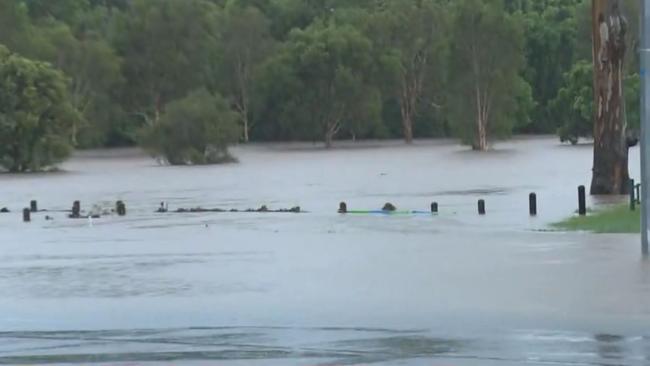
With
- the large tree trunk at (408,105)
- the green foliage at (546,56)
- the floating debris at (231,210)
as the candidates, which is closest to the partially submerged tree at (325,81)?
the large tree trunk at (408,105)

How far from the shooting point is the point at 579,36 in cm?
10775

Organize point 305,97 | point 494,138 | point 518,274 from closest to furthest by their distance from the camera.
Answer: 1. point 518,274
2. point 494,138
3. point 305,97

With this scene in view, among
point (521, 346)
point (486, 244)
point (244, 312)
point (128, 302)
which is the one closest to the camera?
point (521, 346)

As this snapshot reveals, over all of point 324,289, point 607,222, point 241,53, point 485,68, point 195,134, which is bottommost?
point 195,134

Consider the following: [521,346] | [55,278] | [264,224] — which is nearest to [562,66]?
[264,224]

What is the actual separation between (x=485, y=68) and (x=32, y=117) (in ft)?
100

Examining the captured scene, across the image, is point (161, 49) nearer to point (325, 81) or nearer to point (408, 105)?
point (325, 81)

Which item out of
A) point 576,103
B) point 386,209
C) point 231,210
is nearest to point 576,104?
point 576,103

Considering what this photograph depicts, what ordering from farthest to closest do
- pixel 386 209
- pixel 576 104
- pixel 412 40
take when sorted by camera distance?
pixel 412 40 < pixel 576 104 < pixel 386 209

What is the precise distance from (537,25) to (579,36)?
452 centimetres

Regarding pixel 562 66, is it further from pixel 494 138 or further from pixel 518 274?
pixel 518 274

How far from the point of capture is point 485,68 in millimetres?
95812

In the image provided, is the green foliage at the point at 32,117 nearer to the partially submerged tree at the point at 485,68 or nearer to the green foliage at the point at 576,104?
the partially submerged tree at the point at 485,68

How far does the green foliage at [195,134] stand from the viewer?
85.2 m
